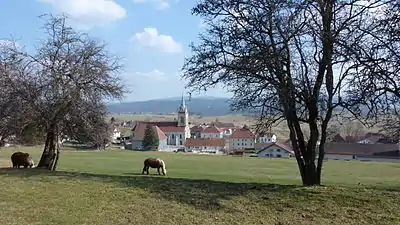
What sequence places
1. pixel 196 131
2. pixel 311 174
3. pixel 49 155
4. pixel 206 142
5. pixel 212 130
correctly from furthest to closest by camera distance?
pixel 196 131, pixel 212 130, pixel 206 142, pixel 49 155, pixel 311 174

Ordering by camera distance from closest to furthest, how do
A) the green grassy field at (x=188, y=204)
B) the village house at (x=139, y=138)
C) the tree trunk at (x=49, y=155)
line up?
the green grassy field at (x=188, y=204), the tree trunk at (x=49, y=155), the village house at (x=139, y=138)

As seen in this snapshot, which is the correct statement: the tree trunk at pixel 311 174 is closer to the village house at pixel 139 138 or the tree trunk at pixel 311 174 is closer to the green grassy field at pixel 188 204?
the green grassy field at pixel 188 204

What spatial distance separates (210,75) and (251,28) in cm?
202

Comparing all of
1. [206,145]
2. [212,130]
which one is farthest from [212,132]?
[206,145]

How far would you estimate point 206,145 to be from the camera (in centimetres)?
13588

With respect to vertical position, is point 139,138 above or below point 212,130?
below

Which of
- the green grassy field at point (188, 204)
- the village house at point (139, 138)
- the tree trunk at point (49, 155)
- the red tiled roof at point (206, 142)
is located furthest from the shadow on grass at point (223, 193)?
the red tiled roof at point (206, 142)

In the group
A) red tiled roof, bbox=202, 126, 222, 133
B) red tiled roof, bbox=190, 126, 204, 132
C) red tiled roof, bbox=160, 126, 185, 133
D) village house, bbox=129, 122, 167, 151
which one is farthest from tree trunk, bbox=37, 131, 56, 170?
red tiled roof, bbox=190, 126, 204, 132

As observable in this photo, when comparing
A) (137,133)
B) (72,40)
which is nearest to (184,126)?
(137,133)

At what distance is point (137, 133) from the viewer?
133 meters

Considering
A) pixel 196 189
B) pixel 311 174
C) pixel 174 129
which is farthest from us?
pixel 174 129

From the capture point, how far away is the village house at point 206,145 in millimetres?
133250

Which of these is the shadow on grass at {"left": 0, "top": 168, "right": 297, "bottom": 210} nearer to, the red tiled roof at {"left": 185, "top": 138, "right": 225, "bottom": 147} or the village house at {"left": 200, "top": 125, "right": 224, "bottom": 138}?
the red tiled roof at {"left": 185, "top": 138, "right": 225, "bottom": 147}

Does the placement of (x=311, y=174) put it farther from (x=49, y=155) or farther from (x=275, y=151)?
(x=275, y=151)
